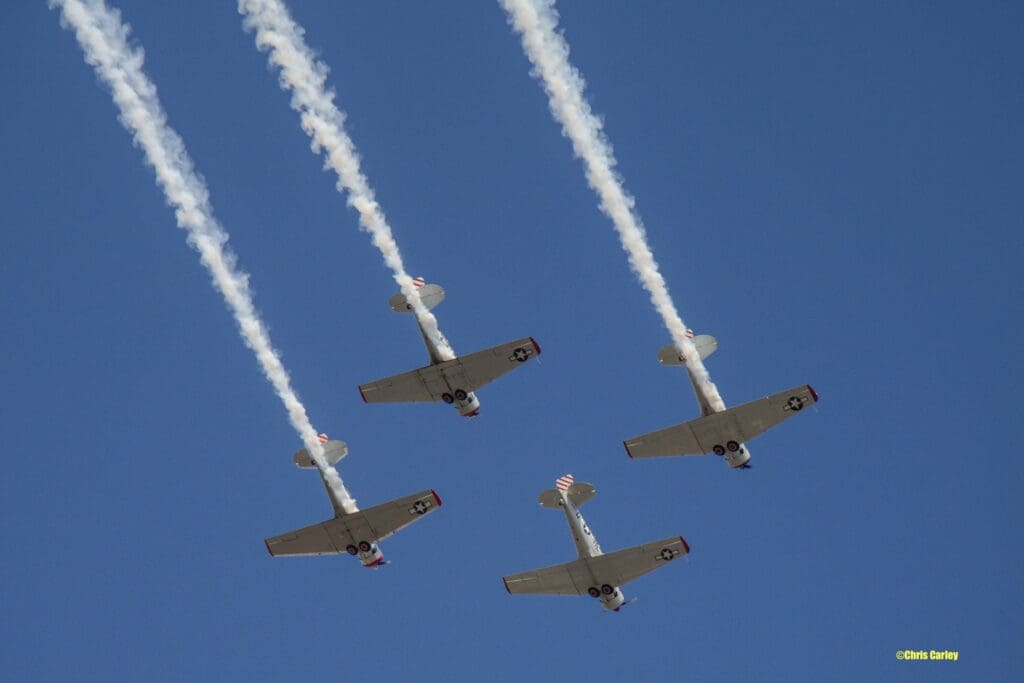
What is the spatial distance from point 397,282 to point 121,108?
8.62 meters

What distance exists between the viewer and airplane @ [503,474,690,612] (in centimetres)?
5706

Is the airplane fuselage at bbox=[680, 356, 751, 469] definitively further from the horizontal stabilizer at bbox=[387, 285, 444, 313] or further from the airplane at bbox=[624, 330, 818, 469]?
the horizontal stabilizer at bbox=[387, 285, 444, 313]

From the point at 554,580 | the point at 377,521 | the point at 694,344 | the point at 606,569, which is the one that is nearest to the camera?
the point at 694,344

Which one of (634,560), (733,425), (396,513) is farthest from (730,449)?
(396,513)

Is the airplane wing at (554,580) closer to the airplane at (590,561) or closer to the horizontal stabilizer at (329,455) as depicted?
the airplane at (590,561)

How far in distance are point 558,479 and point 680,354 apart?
6408 millimetres

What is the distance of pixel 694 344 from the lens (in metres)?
52.7

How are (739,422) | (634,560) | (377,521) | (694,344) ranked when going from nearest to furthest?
(694,344) < (739,422) < (377,521) < (634,560)

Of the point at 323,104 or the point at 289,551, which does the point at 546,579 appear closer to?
the point at 289,551

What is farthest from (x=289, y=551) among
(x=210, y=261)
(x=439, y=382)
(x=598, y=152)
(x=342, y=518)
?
(x=598, y=152)

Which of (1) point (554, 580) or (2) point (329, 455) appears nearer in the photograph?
(2) point (329, 455)

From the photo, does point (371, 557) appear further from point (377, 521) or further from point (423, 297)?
point (423, 297)

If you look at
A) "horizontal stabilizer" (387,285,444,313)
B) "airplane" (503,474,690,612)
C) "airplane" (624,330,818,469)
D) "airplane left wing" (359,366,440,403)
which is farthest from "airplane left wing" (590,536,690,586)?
"horizontal stabilizer" (387,285,444,313)

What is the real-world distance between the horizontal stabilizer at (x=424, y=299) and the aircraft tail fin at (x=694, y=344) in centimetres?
554
